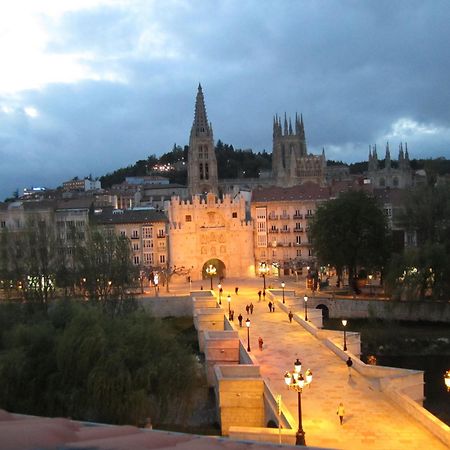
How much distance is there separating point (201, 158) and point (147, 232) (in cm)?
4574

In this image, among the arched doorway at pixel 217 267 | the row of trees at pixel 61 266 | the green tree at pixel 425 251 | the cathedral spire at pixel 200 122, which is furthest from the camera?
the cathedral spire at pixel 200 122

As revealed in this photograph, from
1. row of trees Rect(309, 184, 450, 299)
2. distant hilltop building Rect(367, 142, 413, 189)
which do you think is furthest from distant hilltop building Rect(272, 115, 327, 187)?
row of trees Rect(309, 184, 450, 299)

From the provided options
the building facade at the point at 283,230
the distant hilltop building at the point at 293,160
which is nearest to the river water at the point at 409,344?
the building facade at the point at 283,230

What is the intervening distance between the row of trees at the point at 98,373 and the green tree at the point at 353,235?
31718mm

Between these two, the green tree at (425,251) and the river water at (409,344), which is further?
the green tree at (425,251)

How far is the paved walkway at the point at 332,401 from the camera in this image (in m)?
19.4

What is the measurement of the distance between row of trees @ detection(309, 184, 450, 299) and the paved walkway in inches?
473

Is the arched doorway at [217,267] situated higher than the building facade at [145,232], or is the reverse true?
the building facade at [145,232]

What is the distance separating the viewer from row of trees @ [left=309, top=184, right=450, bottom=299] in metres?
45.0

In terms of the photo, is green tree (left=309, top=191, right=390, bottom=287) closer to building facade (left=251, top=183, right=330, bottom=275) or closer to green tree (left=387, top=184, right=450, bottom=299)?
green tree (left=387, top=184, right=450, bottom=299)

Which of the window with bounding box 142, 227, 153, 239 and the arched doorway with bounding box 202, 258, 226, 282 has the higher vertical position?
the window with bounding box 142, 227, 153, 239

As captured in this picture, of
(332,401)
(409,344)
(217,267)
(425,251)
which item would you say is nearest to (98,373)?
(332,401)

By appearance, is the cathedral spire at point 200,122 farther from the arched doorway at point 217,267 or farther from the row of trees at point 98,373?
the row of trees at point 98,373

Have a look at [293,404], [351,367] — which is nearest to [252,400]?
[293,404]
